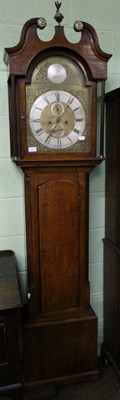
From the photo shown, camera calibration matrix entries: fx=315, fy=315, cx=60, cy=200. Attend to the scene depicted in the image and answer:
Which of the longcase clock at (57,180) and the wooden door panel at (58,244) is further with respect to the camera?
the wooden door panel at (58,244)

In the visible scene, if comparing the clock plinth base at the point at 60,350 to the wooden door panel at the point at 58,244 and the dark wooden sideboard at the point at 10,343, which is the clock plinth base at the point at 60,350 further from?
the dark wooden sideboard at the point at 10,343

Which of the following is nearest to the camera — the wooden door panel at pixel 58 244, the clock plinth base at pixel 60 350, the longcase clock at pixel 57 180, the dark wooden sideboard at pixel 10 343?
the dark wooden sideboard at pixel 10 343

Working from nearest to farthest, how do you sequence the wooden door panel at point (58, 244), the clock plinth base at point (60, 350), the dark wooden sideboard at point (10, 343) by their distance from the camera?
1. the dark wooden sideboard at point (10, 343)
2. the wooden door panel at point (58, 244)
3. the clock plinth base at point (60, 350)

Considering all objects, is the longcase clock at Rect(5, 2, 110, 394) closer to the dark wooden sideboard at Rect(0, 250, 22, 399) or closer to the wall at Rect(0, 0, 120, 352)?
the wall at Rect(0, 0, 120, 352)

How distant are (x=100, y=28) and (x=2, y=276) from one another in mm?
1342

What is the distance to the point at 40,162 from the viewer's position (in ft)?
4.71

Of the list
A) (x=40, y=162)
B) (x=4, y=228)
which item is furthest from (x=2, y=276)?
(x=40, y=162)

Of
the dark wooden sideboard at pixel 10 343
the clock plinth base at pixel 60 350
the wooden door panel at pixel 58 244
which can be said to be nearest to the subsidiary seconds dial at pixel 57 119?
the wooden door panel at pixel 58 244

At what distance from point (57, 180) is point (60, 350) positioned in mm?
907

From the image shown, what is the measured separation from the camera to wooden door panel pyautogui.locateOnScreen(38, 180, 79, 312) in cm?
152

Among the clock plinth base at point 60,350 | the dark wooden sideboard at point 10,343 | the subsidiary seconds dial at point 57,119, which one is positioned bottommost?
the clock plinth base at point 60,350

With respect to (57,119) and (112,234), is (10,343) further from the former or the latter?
(57,119)

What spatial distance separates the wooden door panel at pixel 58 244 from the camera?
152 cm

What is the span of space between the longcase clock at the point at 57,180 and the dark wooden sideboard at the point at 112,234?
0.38 feet
